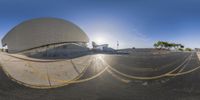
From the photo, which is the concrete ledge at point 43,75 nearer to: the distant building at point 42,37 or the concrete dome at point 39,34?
the distant building at point 42,37

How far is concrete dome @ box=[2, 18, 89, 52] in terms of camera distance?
2633 inches

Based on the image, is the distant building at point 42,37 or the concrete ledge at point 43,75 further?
the distant building at point 42,37

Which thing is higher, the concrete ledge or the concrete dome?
the concrete dome

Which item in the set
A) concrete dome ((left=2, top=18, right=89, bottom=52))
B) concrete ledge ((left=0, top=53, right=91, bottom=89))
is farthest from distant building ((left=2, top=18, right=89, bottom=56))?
concrete ledge ((left=0, top=53, right=91, bottom=89))

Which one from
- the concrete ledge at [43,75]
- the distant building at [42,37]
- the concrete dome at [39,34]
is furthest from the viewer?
the concrete dome at [39,34]

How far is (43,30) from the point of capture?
2862 inches

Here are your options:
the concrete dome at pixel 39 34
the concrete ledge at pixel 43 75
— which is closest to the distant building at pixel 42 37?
the concrete dome at pixel 39 34

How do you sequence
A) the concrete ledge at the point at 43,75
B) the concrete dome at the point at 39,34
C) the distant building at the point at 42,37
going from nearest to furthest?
the concrete ledge at the point at 43,75 → the distant building at the point at 42,37 → the concrete dome at the point at 39,34

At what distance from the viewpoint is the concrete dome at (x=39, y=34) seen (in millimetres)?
66875

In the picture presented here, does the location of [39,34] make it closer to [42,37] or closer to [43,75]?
[42,37]

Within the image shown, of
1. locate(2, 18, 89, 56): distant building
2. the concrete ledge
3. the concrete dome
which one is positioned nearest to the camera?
the concrete ledge

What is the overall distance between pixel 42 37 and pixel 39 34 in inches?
97.1

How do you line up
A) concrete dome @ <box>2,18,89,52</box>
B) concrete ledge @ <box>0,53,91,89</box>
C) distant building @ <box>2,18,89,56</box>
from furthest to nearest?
concrete dome @ <box>2,18,89,52</box> → distant building @ <box>2,18,89,56</box> → concrete ledge @ <box>0,53,91,89</box>

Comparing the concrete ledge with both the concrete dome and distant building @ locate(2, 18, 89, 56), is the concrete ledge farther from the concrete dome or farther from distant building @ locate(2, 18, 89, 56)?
the concrete dome
